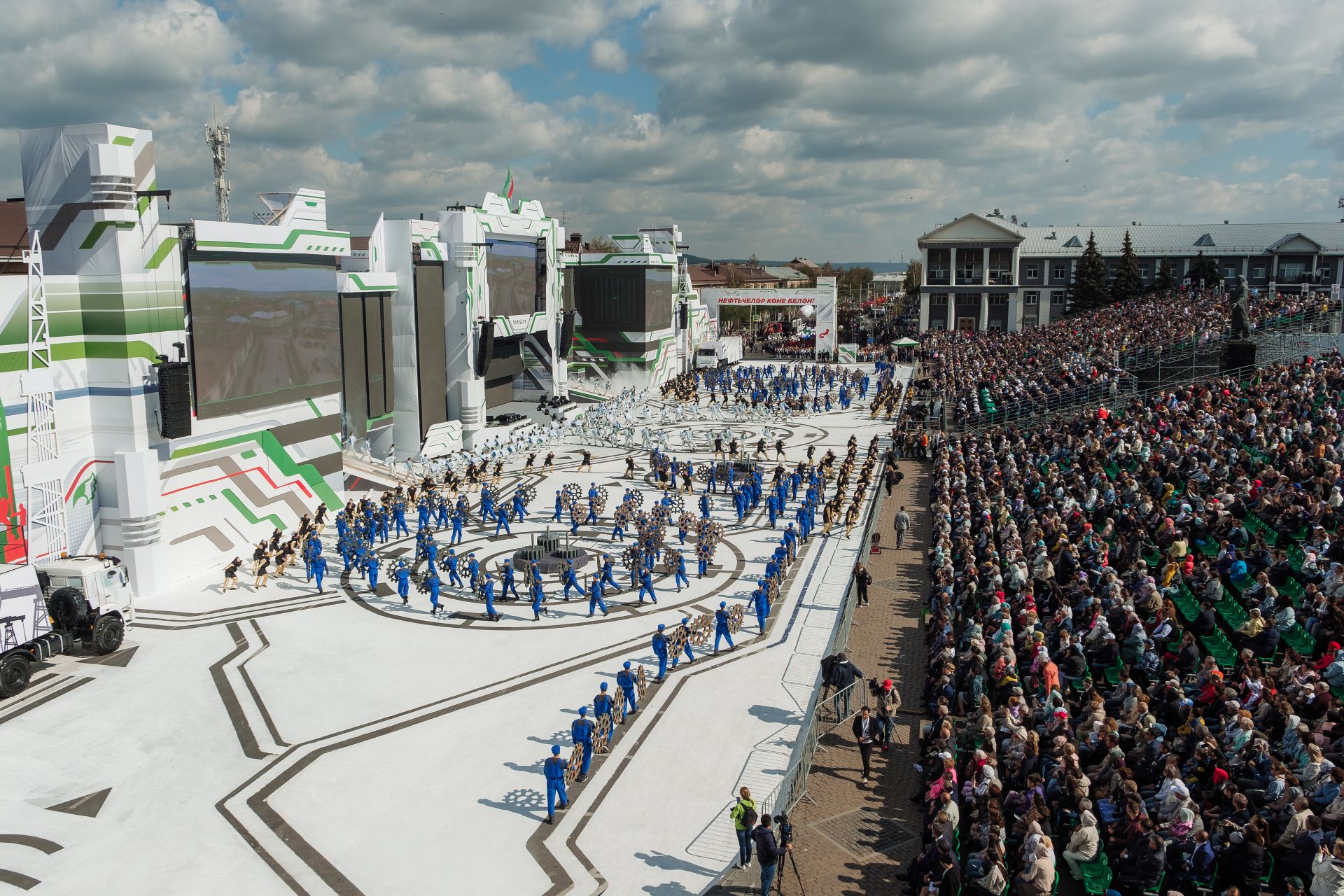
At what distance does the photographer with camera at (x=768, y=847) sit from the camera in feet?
37.0

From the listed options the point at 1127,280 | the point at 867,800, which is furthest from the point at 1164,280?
the point at 867,800

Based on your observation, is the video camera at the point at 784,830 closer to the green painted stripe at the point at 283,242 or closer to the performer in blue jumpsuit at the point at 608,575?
the performer in blue jumpsuit at the point at 608,575

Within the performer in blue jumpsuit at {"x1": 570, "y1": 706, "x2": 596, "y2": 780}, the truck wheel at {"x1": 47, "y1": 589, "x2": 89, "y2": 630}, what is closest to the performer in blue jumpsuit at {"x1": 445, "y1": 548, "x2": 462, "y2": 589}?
the truck wheel at {"x1": 47, "y1": 589, "x2": 89, "y2": 630}

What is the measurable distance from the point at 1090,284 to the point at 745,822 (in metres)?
73.9

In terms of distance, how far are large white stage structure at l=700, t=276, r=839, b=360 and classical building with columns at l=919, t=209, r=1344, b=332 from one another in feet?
44.9

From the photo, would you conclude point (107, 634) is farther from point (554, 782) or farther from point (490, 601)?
point (554, 782)

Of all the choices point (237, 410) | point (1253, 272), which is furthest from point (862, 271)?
point (237, 410)

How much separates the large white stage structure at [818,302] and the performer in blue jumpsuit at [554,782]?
61128mm

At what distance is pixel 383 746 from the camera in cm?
1593

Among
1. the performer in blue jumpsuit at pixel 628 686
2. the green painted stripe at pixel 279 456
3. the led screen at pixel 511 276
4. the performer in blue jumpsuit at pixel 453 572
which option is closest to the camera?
the performer in blue jumpsuit at pixel 628 686

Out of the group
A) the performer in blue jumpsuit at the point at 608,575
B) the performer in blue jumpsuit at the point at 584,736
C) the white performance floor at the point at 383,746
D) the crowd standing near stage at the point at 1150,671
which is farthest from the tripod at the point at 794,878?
the performer in blue jumpsuit at the point at 608,575

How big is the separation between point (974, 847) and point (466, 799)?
23.4 feet

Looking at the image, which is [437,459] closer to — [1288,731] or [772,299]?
[1288,731]

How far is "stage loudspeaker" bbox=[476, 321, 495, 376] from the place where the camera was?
132 feet
